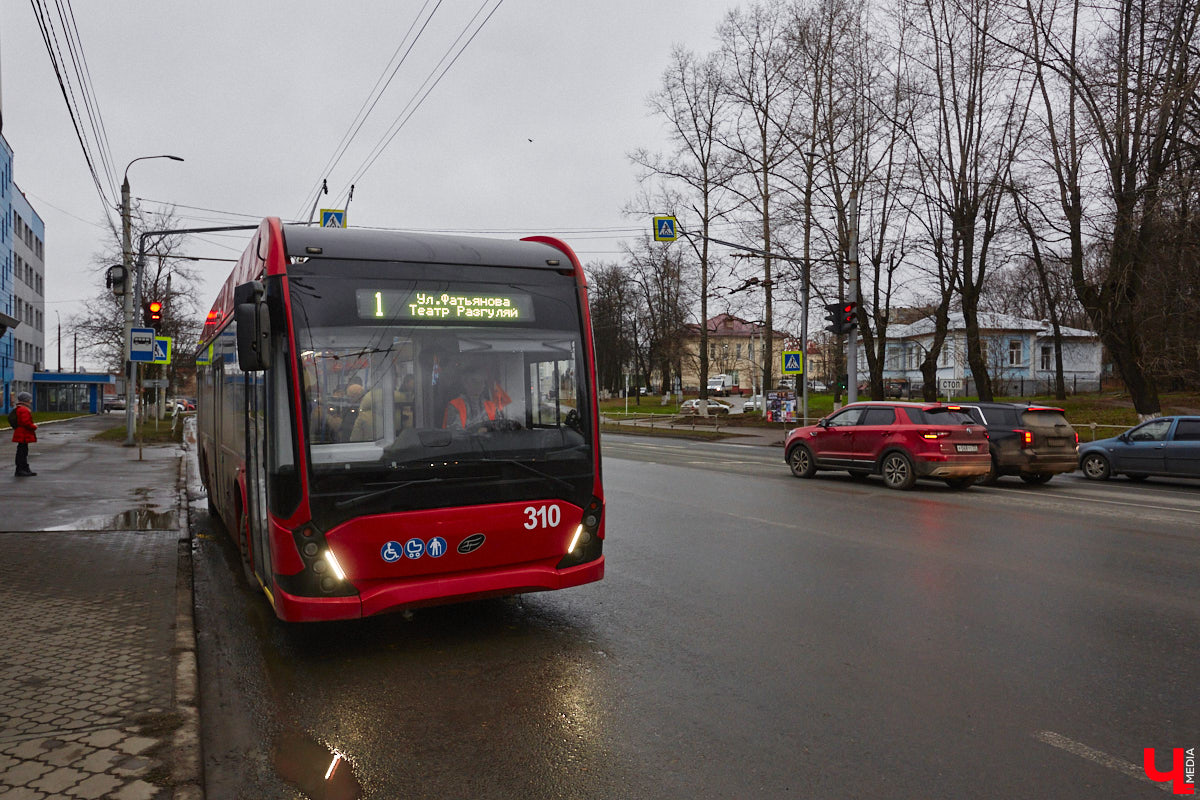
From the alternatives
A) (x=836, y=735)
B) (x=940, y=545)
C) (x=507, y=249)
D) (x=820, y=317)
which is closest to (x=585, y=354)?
(x=507, y=249)

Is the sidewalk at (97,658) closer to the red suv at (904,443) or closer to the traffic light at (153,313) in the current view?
the red suv at (904,443)

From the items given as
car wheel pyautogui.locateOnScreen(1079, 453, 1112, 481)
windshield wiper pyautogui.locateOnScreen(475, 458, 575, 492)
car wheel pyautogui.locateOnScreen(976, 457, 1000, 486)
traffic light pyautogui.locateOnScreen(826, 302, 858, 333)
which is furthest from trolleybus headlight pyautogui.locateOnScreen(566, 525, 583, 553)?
traffic light pyautogui.locateOnScreen(826, 302, 858, 333)

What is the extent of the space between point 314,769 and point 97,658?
2.17 meters

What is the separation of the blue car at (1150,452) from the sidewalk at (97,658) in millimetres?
16710

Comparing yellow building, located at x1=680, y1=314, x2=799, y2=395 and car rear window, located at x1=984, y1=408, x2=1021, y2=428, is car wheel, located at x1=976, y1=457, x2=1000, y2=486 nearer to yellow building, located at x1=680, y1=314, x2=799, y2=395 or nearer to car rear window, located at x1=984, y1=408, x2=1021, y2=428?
car rear window, located at x1=984, y1=408, x2=1021, y2=428

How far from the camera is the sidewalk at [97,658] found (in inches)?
148

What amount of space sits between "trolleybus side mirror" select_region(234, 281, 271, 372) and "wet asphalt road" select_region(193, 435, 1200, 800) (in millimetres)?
1884

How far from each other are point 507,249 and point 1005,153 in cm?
2652

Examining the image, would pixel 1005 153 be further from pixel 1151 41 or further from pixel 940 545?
pixel 940 545

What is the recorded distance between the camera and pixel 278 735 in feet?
14.5

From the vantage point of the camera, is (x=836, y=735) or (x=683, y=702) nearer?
(x=836, y=735)

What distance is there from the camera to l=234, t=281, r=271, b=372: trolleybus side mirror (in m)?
5.34

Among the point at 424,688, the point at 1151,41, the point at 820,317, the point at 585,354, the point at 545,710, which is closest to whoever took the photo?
the point at 545,710

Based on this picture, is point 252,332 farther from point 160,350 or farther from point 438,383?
point 160,350
